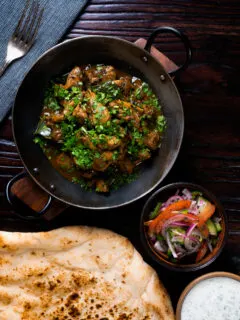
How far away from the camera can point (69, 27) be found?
3.47 meters

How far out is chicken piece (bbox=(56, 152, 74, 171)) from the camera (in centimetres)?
333

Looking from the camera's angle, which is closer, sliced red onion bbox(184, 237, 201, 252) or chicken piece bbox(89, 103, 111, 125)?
chicken piece bbox(89, 103, 111, 125)

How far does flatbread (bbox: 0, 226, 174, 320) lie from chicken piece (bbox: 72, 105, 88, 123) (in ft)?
2.53

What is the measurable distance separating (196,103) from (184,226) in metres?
0.91

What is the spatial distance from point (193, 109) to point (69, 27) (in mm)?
1086

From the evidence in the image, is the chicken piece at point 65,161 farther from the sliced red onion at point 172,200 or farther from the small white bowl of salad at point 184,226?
the sliced red onion at point 172,200

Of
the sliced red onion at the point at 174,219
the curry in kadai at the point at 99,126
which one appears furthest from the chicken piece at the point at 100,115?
the sliced red onion at the point at 174,219

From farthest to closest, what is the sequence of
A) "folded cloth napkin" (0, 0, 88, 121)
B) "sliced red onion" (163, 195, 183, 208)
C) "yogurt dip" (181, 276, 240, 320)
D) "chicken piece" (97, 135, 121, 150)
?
1. "folded cloth napkin" (0, 0, 88, 121)
2. "sliced red onion" (163, 195, 183, 208)
3. "yogurt dip" (181, 276, 240, 320)
4. "chicken piece" (97, 135, 121, 150)

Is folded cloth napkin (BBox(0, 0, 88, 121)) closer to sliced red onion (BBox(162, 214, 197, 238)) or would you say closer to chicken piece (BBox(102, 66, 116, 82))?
chicken piece (BBox(102, 66, 116, 82))

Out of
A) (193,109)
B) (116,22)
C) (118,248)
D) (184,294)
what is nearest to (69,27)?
(116,22)

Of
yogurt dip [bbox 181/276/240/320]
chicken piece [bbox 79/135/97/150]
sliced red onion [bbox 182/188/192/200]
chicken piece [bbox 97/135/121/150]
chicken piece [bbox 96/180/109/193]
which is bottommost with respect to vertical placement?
yogurt dip [bbox 181/276/240/320]

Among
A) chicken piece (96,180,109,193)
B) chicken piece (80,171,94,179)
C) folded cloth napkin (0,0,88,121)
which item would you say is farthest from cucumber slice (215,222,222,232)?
folded cloth napkin (0,0,88,121)

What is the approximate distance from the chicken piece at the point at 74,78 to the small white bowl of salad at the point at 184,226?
3.03ft

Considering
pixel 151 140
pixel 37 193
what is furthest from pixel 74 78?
pixel 37 193
